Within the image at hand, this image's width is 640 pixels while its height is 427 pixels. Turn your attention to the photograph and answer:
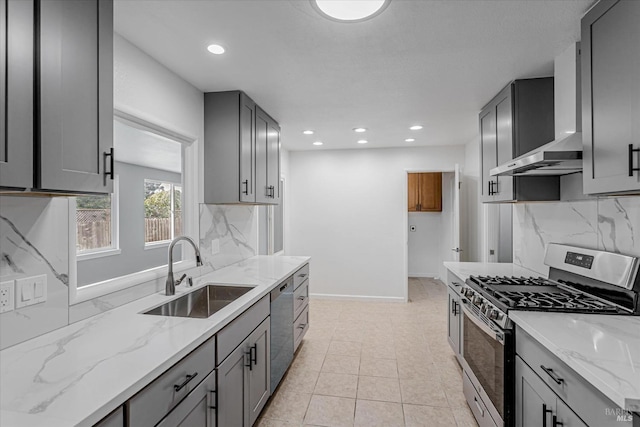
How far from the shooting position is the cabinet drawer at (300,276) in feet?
9.87

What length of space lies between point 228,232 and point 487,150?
2.50 meters

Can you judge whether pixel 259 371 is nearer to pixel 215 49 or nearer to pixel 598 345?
pixel 598 345

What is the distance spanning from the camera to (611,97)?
1478 millimetres

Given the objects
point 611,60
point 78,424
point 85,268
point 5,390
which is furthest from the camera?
point 85,268

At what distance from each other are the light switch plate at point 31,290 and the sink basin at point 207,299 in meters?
0.77

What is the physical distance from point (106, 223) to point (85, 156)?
4391 millimetres

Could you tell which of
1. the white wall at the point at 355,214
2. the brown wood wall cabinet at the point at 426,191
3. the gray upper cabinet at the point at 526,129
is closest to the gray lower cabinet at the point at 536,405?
the gray upper cabinet at the point at 526,129

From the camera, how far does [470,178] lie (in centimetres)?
A: 470

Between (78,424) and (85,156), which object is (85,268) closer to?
(85,156)

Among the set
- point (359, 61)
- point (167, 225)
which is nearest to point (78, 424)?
point (359, 61)

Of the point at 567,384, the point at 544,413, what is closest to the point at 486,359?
the point at 544,413

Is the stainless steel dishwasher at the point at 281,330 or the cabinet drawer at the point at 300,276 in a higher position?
the cabinet drawer at the point at 300,276

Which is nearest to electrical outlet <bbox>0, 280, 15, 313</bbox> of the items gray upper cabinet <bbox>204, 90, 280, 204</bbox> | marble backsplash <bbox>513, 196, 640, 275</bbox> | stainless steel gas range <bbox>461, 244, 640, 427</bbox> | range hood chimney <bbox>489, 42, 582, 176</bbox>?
gray upper cabinet <bbox>204, 90, 280, 204</bbox>

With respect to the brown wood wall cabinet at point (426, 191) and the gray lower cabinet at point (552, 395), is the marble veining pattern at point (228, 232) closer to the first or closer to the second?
the gray lower cabinet at point (552, 395)
